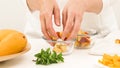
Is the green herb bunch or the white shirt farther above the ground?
the white shirt

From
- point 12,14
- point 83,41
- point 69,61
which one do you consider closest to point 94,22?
point 83,41

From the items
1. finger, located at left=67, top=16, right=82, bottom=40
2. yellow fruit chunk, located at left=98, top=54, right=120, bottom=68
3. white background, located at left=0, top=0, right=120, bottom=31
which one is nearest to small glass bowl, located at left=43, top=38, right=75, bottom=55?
finger, located at left=67, top=16, right=82, bottom=40

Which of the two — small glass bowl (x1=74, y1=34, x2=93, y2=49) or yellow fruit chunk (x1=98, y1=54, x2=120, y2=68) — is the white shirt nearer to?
small glass bowl (x1=74, y1=34, x2=93, y2=49)

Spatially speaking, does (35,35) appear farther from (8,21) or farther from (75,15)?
(8,21)

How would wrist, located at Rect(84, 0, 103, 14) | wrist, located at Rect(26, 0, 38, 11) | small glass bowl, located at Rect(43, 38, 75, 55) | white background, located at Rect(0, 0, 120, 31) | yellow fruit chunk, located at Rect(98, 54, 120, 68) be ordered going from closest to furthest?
yellow fruit chunk, located at Rect(98, 54, 120, 68) → small glass bowl, located at Rect(43, 38, 75, 55) → wrist, located at Rect(84, 0, 103, 14) → wrist, located at Rect(26, 0, 38, 11) → white background, located at Rect(0, 0, 120, 31)

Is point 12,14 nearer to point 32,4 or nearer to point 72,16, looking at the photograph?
point 32,4

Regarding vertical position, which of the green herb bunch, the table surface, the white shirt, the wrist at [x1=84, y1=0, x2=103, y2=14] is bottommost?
the table surface
